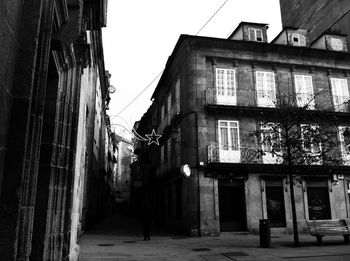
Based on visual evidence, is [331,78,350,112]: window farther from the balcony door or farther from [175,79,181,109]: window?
[175,79,181,109]: window

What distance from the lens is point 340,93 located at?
21500 millimetres

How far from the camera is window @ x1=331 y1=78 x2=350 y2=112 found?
21.1 metres

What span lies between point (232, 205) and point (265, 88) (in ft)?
23.1

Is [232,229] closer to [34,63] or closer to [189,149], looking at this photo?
[189,149]

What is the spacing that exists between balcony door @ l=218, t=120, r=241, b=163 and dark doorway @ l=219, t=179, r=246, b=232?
48.7 inches

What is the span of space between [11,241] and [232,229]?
16068 mm

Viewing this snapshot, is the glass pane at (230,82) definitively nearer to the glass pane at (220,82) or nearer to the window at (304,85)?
the glass pane at (220,82)

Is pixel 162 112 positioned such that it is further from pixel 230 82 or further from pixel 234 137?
pixel 234 137

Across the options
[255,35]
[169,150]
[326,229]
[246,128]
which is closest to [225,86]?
[246,128]

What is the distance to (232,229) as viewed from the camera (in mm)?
18094

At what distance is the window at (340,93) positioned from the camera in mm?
21078

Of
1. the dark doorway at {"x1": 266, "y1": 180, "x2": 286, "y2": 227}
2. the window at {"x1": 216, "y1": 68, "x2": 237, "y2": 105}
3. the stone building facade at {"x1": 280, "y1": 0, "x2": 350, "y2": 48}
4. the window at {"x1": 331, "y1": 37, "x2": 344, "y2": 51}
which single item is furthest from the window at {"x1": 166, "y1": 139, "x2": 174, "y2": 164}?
the stone building facade at {"x1": 280, "y1": 0, "x2": 350, "y2": 48}

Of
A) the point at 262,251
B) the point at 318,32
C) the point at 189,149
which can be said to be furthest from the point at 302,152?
the point at 318,32

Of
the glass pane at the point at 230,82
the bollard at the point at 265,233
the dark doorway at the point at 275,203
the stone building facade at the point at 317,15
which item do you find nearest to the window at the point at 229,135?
the glass pane at the point at 230,82
